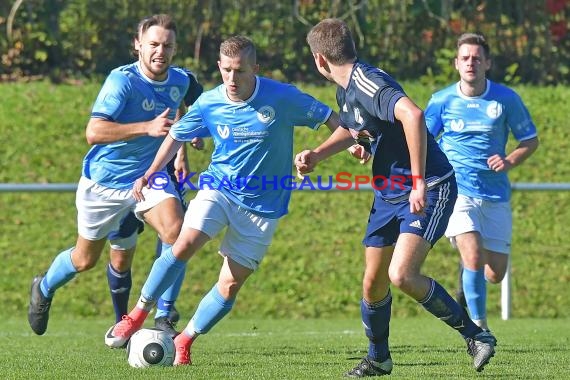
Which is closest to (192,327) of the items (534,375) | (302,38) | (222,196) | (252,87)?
(222,196)

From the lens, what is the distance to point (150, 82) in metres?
8.59

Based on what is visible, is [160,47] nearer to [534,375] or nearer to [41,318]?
[41,318]

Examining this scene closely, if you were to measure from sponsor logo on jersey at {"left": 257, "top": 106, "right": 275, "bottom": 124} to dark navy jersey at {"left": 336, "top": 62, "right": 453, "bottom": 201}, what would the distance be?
82cm

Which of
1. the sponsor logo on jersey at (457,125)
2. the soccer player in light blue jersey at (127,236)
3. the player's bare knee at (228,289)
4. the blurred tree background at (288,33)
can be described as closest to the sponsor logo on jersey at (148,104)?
the soccer player in light blue jersey at (127,236)

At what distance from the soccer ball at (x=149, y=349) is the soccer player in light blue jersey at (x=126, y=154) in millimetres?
1062

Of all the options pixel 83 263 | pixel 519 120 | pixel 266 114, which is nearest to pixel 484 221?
pixel 519 120

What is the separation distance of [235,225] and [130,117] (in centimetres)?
150

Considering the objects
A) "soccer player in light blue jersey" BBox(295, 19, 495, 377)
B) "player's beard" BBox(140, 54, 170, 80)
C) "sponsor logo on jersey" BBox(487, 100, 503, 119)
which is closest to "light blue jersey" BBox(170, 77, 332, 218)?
"soccer player in light blue jersey" BBox(295, 19, 495, 377)

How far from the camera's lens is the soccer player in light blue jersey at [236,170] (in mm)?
7320

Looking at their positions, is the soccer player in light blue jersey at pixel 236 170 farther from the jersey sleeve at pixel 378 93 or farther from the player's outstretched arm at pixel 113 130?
the jersey sleeve at pixel 378 93

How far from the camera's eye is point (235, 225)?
7.45 meters

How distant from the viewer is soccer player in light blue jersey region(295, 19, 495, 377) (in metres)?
6.46

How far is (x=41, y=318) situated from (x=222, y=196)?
2.38 meters

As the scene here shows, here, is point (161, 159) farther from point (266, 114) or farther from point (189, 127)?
point (266, 114)
